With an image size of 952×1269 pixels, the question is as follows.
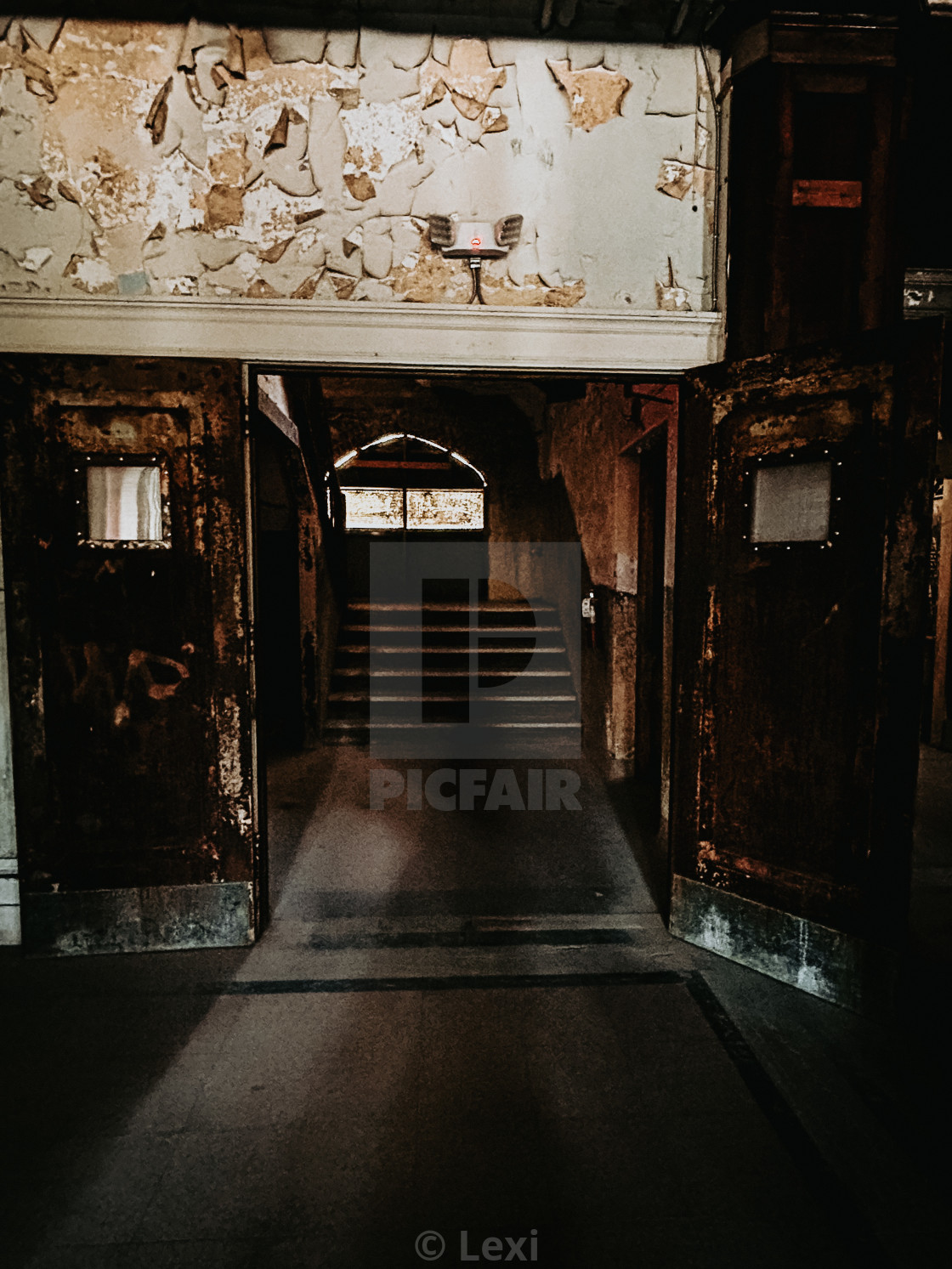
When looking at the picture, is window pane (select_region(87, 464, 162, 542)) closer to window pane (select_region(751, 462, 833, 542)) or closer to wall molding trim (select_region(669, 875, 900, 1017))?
window pane (select_region(751, 462, 833, 542))

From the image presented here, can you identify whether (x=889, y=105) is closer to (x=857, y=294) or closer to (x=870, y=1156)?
(x=857, y=294)

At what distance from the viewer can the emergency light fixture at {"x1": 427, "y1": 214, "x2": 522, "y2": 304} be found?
2.76 meters

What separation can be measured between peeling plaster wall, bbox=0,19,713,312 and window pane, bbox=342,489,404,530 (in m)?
6.82

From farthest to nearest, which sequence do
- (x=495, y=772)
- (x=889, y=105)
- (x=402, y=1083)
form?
(x=495, y=772), (x=889, y=105), (x=402, y=1083)

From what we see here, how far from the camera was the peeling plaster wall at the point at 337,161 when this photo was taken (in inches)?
104

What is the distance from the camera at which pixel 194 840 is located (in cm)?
291

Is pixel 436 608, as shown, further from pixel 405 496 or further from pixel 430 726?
pixel 405 496

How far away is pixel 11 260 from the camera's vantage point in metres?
2.69

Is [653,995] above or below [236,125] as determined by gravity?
below

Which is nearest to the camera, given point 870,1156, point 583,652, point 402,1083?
point 870,1156

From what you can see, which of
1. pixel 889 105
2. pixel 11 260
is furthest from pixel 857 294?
pixel 11 260

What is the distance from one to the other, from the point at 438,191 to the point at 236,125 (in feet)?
2.76

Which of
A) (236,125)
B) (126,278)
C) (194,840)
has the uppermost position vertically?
→ (236,125)

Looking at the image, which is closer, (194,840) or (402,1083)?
(402,1083)
